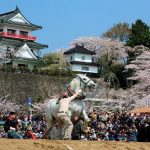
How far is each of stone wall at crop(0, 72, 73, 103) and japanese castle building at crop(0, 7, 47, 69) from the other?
8010 mm

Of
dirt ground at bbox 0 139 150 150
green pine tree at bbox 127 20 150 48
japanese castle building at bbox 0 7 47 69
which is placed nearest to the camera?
dirt ground at bbox 0 139 150 150

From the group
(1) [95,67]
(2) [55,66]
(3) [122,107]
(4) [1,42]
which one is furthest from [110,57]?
(3) [122,107]

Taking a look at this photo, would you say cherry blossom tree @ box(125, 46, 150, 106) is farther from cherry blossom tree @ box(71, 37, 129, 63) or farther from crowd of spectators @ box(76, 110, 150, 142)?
crowd of spectators @ box(76, 110, 150, 142)

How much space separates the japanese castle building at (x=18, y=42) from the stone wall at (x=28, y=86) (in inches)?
315

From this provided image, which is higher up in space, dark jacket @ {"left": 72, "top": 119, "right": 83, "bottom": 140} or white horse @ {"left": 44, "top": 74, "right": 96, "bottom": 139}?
white horse @ {"left": 44, "top": 74, "right": 96, "bottom": 139}

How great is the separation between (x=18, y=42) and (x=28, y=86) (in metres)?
15.5

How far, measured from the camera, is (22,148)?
12547 mm

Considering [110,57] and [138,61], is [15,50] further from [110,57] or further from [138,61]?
[138,61]

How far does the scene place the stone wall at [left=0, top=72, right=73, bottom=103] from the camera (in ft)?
195

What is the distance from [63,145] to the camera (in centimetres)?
1345

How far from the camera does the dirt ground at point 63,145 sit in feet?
41.6

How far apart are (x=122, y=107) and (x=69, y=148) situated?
4377 centimetres

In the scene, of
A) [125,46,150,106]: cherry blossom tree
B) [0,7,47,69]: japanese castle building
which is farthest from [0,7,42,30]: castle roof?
[125,46,150,106]: cherry blossom tree

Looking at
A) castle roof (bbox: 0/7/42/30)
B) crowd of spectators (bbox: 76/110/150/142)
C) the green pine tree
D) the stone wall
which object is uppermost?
castle roof (bbox: 0/7/42/30)
